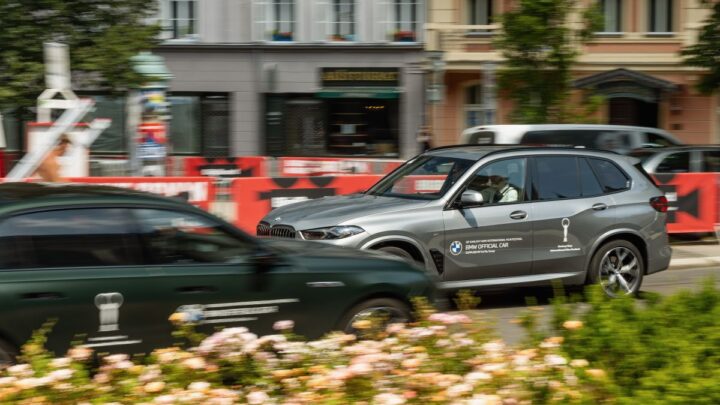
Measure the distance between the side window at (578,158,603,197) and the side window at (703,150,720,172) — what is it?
7.30m

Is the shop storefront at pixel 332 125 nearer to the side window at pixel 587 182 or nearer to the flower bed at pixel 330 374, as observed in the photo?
the side window at pixel 587 182

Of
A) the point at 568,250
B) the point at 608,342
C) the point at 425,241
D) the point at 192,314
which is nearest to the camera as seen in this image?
the point at 608,342

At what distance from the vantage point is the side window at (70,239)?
19.7ft

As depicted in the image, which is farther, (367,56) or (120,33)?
(367,56)

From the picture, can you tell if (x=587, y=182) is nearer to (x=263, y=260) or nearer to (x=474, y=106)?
(x=263, y=260)

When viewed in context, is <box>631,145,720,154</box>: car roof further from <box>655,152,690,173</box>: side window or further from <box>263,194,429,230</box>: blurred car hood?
<box>263,194,429,230</box>: blurred car hood

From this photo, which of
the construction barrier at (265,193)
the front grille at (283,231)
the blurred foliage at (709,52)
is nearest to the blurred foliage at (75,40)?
the construction barrier at (265,193)

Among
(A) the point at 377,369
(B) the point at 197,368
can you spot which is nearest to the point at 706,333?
(A) the point at 377,369

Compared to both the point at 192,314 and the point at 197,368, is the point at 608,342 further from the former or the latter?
the point at 192,314

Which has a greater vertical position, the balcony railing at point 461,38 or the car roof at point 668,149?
the balcony railing at point 461,38

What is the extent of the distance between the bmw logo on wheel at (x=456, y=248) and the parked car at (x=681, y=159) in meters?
7.89

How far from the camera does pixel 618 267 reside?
1072 cm

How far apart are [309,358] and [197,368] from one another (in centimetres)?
56

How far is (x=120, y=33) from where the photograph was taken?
1925 cm
